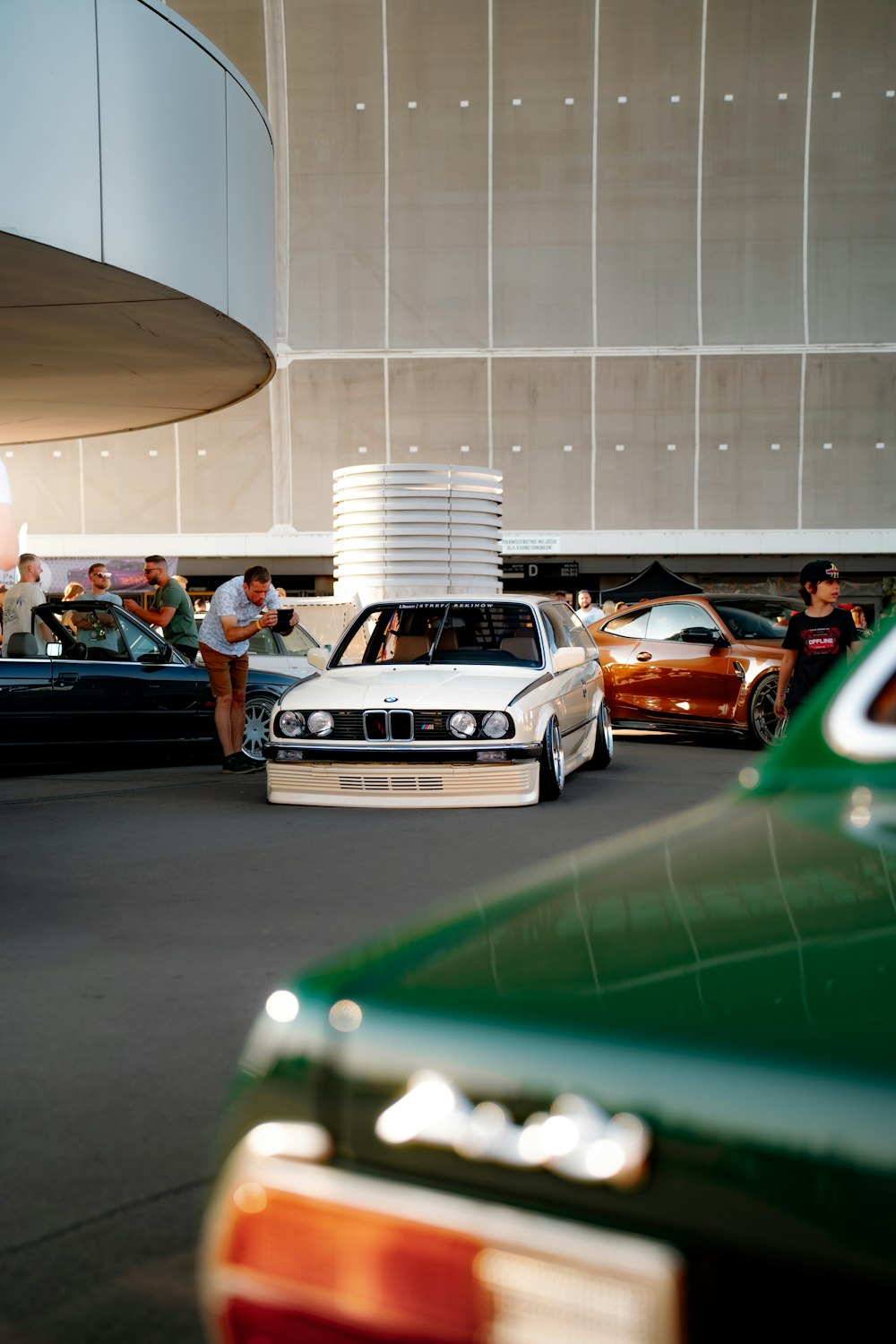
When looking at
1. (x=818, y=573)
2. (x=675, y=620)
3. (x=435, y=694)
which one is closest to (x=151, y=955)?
(x=435, y=694)

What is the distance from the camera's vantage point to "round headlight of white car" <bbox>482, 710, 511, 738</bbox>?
8938mm

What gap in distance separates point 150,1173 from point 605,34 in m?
40.9

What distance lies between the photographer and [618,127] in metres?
39.2

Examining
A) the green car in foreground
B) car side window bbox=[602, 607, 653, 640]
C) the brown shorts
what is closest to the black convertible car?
the brown shorts

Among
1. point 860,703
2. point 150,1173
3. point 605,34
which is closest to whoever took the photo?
point 860,703

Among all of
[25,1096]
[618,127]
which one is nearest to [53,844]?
[25,1096]

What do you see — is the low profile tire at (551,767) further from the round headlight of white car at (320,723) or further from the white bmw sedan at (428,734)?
the round headlight of white car at (320,723)

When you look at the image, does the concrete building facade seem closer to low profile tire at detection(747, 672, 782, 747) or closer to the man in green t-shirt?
the man in green t-shirt

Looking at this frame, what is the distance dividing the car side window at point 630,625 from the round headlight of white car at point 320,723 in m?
5.56

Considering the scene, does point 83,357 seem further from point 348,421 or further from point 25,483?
point 25,483

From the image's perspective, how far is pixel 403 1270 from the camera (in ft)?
4.27

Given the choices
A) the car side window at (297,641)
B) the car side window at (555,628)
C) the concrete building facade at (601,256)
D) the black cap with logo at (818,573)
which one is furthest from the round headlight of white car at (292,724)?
the concrete building facade at (601,256)

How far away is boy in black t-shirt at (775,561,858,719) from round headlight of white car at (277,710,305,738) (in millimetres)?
3130

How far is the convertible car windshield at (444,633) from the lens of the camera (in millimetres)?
10156
